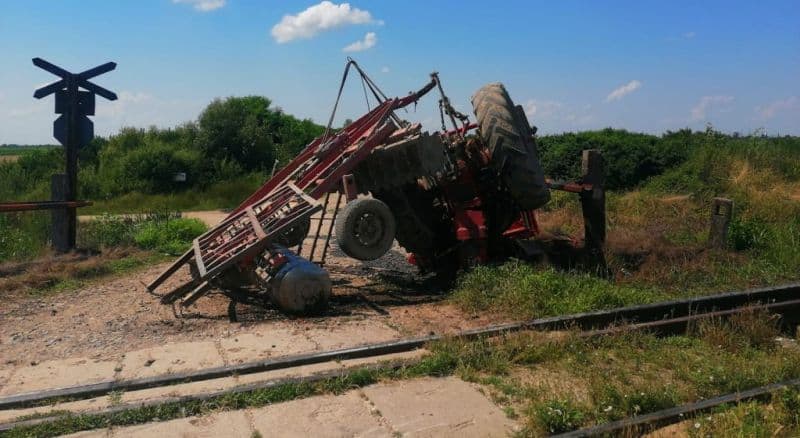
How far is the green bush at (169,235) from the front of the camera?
13149 millimetres

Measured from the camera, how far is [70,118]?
1211 centimetres

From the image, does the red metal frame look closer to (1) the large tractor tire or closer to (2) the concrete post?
(1) the large tractor tire

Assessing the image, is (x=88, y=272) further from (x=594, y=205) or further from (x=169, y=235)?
(x=594, y=205)

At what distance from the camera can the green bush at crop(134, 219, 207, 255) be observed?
43.1 feet

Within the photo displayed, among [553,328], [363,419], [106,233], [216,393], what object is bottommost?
[363,419]

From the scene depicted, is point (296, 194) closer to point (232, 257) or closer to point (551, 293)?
point (232, 257)

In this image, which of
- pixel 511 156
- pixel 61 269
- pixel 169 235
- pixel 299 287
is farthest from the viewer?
pixel 169 235

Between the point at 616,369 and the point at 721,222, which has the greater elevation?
the point at 721,222

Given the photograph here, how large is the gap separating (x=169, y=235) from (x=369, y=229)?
722cm

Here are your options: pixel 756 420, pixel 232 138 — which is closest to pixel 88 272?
pixel 756 420

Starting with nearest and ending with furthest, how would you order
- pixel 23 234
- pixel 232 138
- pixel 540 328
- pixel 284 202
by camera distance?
pixel 540 328, pixel 284 202, pixel 23 234, pixel 232 138

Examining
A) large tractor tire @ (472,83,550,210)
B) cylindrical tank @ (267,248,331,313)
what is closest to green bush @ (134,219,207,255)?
cylindrical tank @ (267,248,331,313)

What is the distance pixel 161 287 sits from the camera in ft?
32.4

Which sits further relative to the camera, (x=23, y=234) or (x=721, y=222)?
(x=23, y=234)
